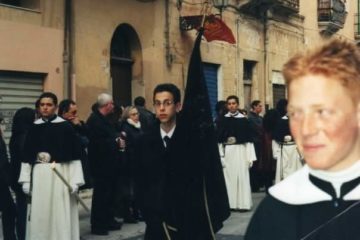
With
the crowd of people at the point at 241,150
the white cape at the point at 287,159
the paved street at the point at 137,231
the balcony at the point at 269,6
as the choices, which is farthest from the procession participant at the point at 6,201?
the balcony at the point at 269,6

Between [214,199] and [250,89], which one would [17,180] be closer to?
[214,199]

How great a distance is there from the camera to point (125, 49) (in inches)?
628

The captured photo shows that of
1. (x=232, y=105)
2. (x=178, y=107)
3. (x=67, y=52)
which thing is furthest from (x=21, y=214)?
(x=67, y=52)

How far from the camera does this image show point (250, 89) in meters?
23.1

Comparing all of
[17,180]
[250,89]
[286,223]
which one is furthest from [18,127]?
[250,89]

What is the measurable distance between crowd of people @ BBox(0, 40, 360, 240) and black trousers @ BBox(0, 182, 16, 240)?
12 millimetres

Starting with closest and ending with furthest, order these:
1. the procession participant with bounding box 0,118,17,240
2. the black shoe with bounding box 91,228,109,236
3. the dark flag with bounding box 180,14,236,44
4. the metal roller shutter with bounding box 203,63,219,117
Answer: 1. the procession participant with bounding box 0,118,17,240
2. the black shoe with bounding box 91,228,109,236
3. the dark flag with bounding box 180,14,236,44
4. the metal roller shutter with bounding box 203,63,219,117

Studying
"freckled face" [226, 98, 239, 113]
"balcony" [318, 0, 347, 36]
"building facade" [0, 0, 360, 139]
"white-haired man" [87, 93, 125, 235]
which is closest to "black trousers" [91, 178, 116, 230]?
"white-haired man" [87, 93, 125, 235]

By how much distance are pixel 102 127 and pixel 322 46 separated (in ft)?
24.8

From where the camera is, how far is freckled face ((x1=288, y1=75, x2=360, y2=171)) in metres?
2.12

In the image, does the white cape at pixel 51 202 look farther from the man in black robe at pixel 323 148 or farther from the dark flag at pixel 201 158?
the man in black robe at pixel 323 148

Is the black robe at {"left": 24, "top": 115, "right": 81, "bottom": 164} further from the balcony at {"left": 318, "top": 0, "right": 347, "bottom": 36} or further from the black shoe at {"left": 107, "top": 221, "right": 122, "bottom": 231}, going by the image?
the balcony at {"left": 318, "top": 0, "right": 347, "bottom": 36}

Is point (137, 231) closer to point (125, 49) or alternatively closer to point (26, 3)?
point (26, 3)

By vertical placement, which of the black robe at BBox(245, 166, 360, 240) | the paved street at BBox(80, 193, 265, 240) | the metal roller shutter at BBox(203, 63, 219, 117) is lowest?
the paved street at BBox(80, 193, 265, 240)
